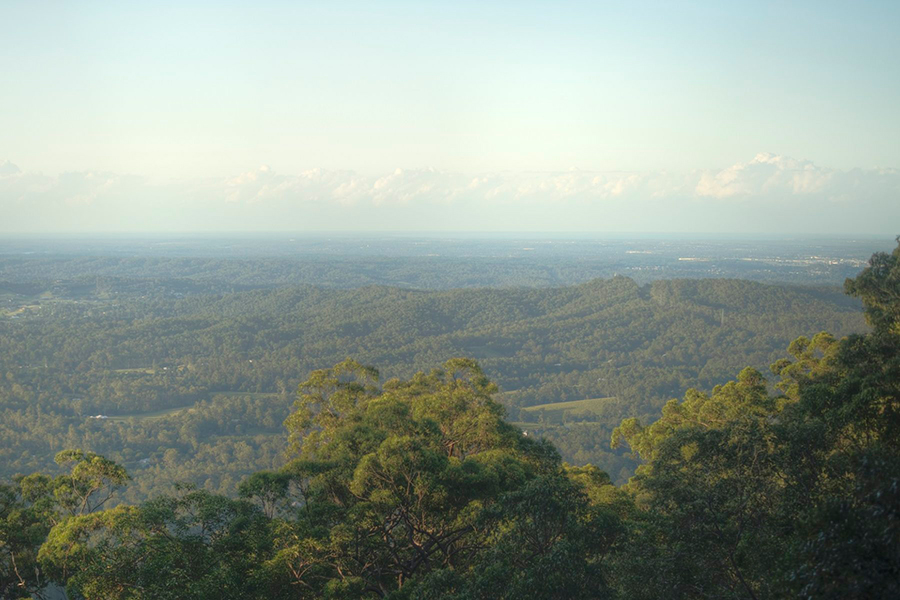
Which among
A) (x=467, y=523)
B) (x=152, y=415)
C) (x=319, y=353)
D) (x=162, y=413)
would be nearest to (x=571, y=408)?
(x=319, y=353)

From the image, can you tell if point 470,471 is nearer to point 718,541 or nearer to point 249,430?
point 718,541

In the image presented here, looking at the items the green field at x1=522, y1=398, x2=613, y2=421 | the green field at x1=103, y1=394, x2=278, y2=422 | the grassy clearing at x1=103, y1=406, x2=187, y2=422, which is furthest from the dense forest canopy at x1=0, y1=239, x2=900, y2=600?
the green field at x1=522, y1=398, x2=613, y2=421

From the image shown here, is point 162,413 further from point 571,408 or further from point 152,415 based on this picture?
point 571,408

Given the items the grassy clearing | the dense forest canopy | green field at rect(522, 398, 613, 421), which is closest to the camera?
the dense forest canopy

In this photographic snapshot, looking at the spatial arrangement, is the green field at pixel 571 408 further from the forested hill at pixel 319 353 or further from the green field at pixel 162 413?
the green field at pixel 162 413

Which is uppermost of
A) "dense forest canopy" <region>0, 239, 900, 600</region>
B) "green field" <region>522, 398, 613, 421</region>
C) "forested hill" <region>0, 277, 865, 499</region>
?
"dense forest canopy" <region>0, 239, 900, 600</region>

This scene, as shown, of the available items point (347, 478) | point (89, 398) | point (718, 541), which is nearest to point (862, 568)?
point (718, 541)

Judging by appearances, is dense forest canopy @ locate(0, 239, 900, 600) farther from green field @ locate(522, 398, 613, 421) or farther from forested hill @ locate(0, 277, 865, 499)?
green field @ locate(522, 398, 613, 421)
